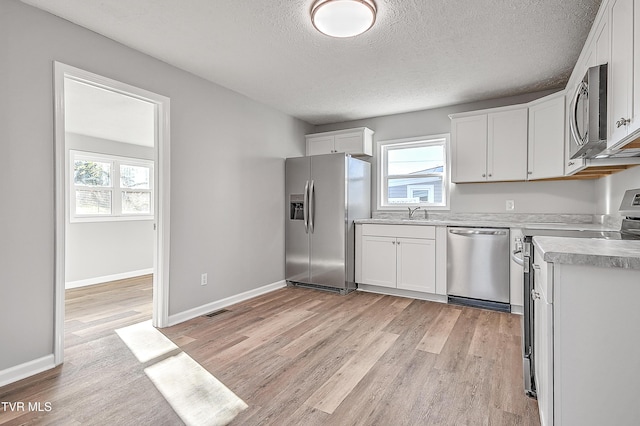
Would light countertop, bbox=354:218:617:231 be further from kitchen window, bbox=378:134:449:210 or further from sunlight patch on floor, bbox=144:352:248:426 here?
sunlight patch on floor, bbox=144:352:248:426

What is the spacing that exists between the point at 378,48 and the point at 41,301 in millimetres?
3133

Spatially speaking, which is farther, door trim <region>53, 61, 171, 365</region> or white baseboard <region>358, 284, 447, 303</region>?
white baseboard <region>358, 284, 447, 303</region>

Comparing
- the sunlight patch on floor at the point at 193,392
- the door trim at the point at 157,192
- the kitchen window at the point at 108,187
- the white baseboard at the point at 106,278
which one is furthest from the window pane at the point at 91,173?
the sunlight patch on floor at the point at 193,392

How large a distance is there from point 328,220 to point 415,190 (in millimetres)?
1322

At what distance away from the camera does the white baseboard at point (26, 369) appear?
6.85 feet

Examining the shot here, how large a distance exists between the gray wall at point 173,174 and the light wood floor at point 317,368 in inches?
16.7

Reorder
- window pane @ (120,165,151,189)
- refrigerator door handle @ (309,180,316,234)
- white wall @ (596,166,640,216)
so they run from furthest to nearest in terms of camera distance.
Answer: window pane @ (120,165,151,189) → refrigerator door handle @ (309,180,316,234) → white wall @ (596,166,640,216)

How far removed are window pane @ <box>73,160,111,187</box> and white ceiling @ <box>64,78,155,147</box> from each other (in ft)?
1.45

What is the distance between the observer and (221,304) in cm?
366

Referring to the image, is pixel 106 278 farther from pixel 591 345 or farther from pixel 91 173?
pixel 591 345

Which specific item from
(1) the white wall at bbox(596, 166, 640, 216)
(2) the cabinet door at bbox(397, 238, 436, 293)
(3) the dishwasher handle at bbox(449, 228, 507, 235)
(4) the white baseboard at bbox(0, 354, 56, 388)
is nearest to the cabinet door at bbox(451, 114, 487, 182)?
(3) the dishwasher handle at bbox(449, 228, 507, 235)

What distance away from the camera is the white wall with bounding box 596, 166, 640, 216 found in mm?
2419

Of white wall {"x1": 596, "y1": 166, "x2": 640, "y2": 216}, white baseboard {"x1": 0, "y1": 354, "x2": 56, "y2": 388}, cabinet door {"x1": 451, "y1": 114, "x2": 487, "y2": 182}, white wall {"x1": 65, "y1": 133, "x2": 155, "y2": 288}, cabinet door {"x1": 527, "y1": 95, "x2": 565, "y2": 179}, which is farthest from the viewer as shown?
white wall {"x1": 65, "y1": 133, "x2": 155, "y2": 288}

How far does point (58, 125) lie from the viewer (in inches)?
92.2
